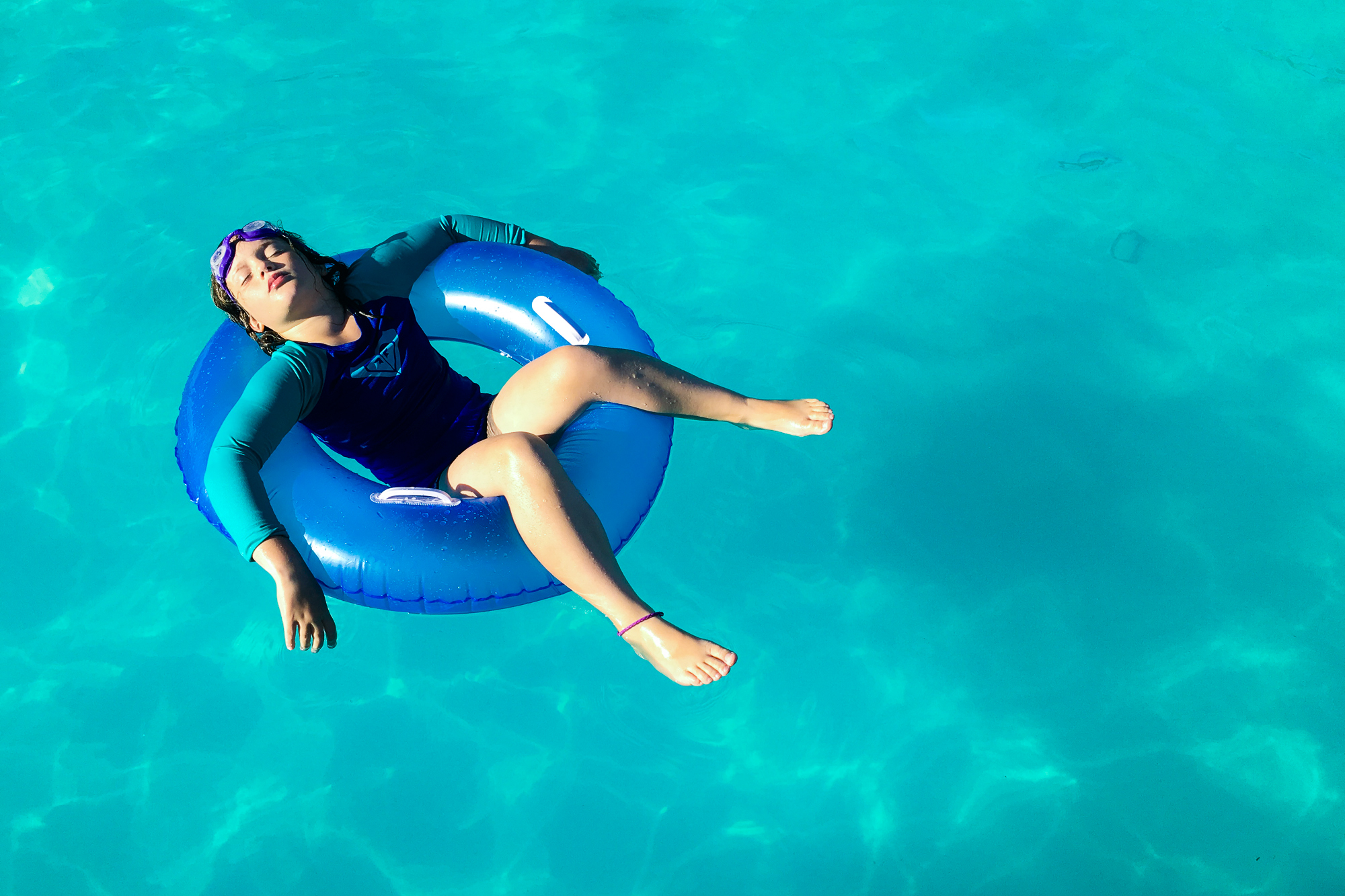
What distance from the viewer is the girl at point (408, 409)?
8.42 ft

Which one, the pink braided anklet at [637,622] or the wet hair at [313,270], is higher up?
the wet hair at [313,270]

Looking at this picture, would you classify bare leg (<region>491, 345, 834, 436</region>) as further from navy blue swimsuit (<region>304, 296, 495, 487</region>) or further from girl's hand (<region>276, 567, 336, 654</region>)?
girl's hand (<region>276, 567, 336, 654</region>)

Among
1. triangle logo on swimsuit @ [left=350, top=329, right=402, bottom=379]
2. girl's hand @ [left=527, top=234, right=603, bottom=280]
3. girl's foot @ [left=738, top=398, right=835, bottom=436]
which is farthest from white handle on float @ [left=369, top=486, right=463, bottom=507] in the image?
girl's hand @ [left=527, top=234, right=603, bottom=280]

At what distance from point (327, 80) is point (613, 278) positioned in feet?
6.25

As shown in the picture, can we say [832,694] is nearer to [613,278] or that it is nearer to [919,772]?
[919,772]

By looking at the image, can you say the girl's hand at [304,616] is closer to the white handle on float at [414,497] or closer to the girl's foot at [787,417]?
the white handle on float at [414,497]

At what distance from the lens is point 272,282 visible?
9.00ft

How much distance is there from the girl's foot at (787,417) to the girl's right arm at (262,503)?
54.8 inches

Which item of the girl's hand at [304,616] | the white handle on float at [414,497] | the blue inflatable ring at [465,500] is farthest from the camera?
the white handle on float at [414,497]

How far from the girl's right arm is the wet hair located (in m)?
0.28

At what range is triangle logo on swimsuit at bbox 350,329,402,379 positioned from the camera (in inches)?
117

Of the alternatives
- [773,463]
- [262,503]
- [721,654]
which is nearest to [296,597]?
[262,503]

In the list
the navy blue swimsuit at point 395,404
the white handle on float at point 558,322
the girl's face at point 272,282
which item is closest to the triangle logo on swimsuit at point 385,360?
the navy blue swimsuit at point 395,404

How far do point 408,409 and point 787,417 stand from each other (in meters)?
1.21
